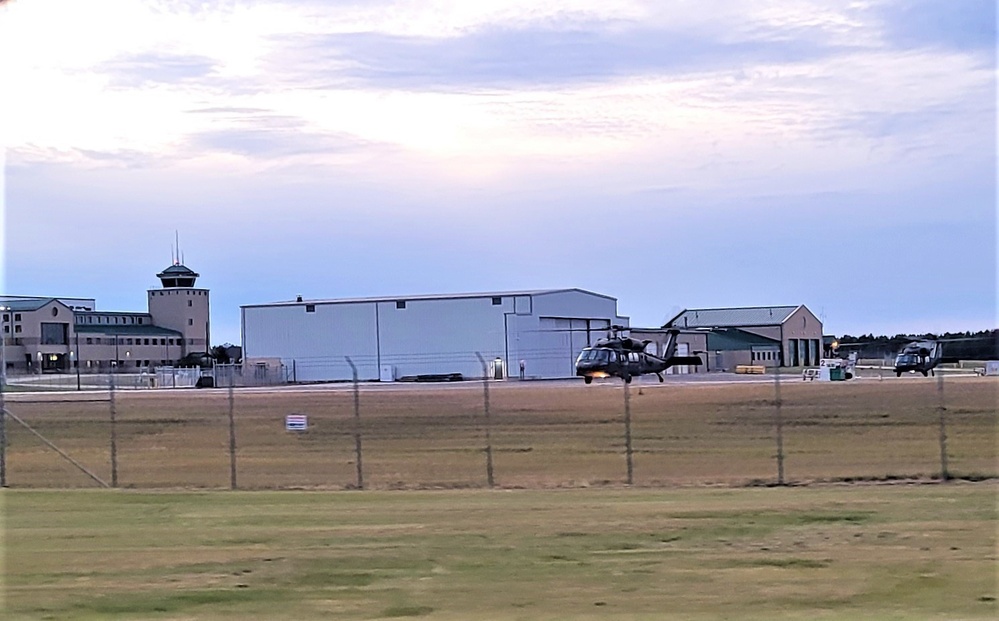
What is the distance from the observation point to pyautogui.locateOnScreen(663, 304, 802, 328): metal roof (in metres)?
114

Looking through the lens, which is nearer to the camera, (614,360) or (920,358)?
(614,360)

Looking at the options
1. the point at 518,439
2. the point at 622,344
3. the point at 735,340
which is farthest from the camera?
the point at 735,340

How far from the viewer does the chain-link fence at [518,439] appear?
82.1 ft

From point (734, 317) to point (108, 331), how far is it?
182ft

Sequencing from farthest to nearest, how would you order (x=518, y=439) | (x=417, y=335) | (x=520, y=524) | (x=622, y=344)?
(x=417, y=335) < (x=622, y=344) < (x=518, y=439) < (x=520, y=524)

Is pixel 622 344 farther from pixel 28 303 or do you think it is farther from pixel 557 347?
pixel 28 303

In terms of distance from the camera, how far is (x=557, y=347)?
8594cm

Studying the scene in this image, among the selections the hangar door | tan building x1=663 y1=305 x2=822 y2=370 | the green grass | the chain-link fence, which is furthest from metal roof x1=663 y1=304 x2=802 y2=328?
the green grass

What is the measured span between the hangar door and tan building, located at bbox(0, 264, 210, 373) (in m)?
32.0

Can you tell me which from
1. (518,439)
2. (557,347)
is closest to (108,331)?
(557,347)

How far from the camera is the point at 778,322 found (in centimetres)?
11275

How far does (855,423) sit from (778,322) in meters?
79.1

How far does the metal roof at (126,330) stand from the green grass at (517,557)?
306 ft

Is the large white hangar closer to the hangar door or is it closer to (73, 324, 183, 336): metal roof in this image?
the hangar door
